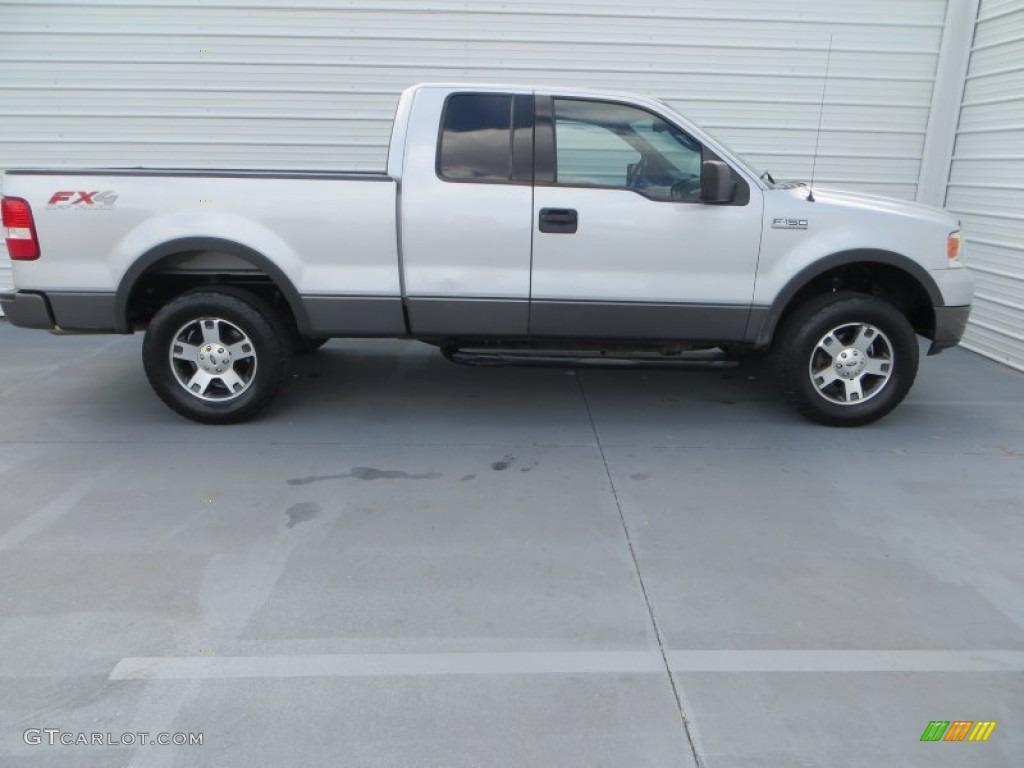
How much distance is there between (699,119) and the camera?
25.7 feet

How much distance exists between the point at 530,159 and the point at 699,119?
3777 millimetres

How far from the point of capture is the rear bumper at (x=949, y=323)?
195 inches

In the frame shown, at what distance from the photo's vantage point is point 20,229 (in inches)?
181

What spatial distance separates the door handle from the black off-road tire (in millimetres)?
1818

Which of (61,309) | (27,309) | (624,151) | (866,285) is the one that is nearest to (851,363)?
(866,285)

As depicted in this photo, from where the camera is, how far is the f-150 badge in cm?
476

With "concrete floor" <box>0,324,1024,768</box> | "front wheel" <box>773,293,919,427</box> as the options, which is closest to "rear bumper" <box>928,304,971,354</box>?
"front wheel" <box>773,293,919,427</box>

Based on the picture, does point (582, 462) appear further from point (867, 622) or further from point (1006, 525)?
point (1006, 525)

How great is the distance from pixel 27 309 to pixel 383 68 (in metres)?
4.24
